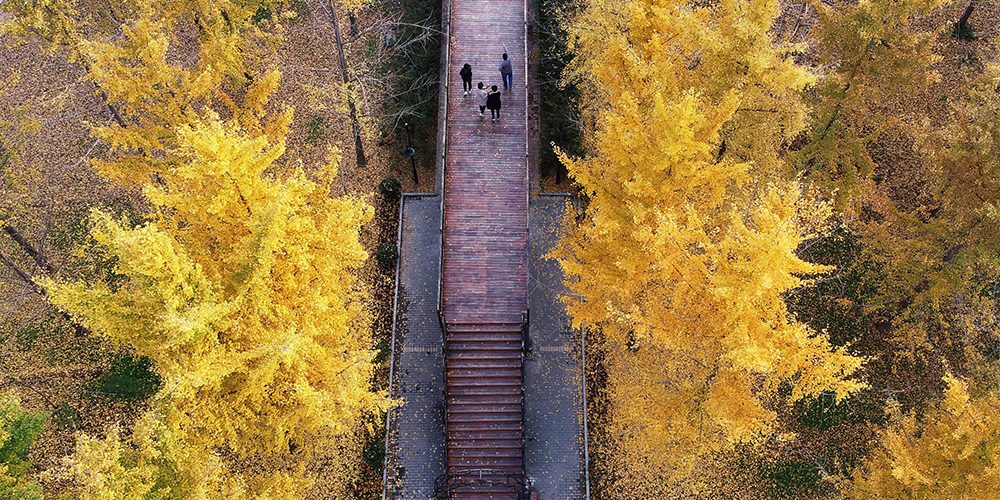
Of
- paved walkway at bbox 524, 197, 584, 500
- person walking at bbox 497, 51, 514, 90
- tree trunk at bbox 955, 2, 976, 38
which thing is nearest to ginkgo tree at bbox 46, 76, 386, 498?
paved walkway at bbox 524, 197, 584, 500

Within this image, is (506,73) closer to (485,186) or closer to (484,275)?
(485,186)

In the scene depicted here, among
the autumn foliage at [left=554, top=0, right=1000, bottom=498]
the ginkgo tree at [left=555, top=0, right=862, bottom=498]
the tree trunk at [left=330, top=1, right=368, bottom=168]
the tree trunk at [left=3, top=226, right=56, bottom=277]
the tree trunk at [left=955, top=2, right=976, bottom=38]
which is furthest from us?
the tree trunk at [left=955, top=2, right=976, bottom=38]

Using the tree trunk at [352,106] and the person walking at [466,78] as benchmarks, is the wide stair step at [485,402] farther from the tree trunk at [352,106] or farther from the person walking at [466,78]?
the person walking at [466,78]

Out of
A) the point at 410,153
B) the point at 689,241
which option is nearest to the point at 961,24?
the point at 689,241

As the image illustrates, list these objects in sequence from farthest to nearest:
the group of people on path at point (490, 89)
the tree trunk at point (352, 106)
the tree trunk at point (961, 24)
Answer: the tree trunk at point (961, 24) → the group of people on path at point (490, 89) → the tree trunk at point (352, 106)

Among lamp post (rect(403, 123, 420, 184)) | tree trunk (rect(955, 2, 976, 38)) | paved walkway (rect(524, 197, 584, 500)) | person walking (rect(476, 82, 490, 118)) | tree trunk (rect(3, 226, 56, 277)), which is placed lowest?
paved walkway (rect(524, 197, 584, 500))

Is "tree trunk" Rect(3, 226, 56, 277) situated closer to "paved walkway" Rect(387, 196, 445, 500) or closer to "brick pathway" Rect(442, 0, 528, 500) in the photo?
"paved walkway" Rect(387, 196, 445, 500)

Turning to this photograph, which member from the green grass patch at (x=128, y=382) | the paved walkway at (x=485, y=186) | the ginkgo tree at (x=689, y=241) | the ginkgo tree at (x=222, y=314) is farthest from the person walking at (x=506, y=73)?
the green grass patch at (x=128, y=382)
